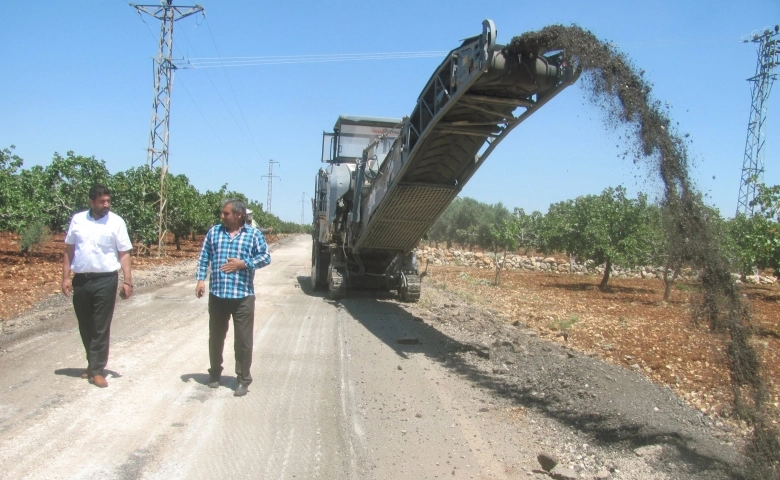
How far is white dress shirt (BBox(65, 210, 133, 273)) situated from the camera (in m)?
5.50

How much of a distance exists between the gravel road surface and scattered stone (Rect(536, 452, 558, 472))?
0.07 metres

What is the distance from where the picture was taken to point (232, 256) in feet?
18.2

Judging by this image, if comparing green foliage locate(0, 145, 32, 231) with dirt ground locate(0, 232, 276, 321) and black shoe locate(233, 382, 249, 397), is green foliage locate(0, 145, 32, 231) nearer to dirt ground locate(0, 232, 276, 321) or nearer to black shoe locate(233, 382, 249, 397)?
dirt ground locate(0, 232, 276, 321)

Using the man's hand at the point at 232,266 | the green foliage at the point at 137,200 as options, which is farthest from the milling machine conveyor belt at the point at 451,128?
the green foliage at the point at 137,200

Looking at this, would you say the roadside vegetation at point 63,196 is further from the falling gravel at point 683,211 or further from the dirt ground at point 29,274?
the falling gravel at point 683,211

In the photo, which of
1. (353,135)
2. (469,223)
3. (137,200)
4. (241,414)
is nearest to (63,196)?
(137,200)

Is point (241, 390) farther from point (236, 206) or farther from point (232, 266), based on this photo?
point (236, 206)

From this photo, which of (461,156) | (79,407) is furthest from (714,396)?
(79,407)

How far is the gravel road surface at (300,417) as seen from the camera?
4043mm

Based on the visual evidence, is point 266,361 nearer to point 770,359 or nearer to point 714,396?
point 714,396

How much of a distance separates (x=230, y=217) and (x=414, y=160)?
3.77 m

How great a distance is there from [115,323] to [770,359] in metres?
10.1

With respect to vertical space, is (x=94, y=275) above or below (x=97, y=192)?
below

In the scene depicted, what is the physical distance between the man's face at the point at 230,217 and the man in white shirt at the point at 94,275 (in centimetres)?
101
